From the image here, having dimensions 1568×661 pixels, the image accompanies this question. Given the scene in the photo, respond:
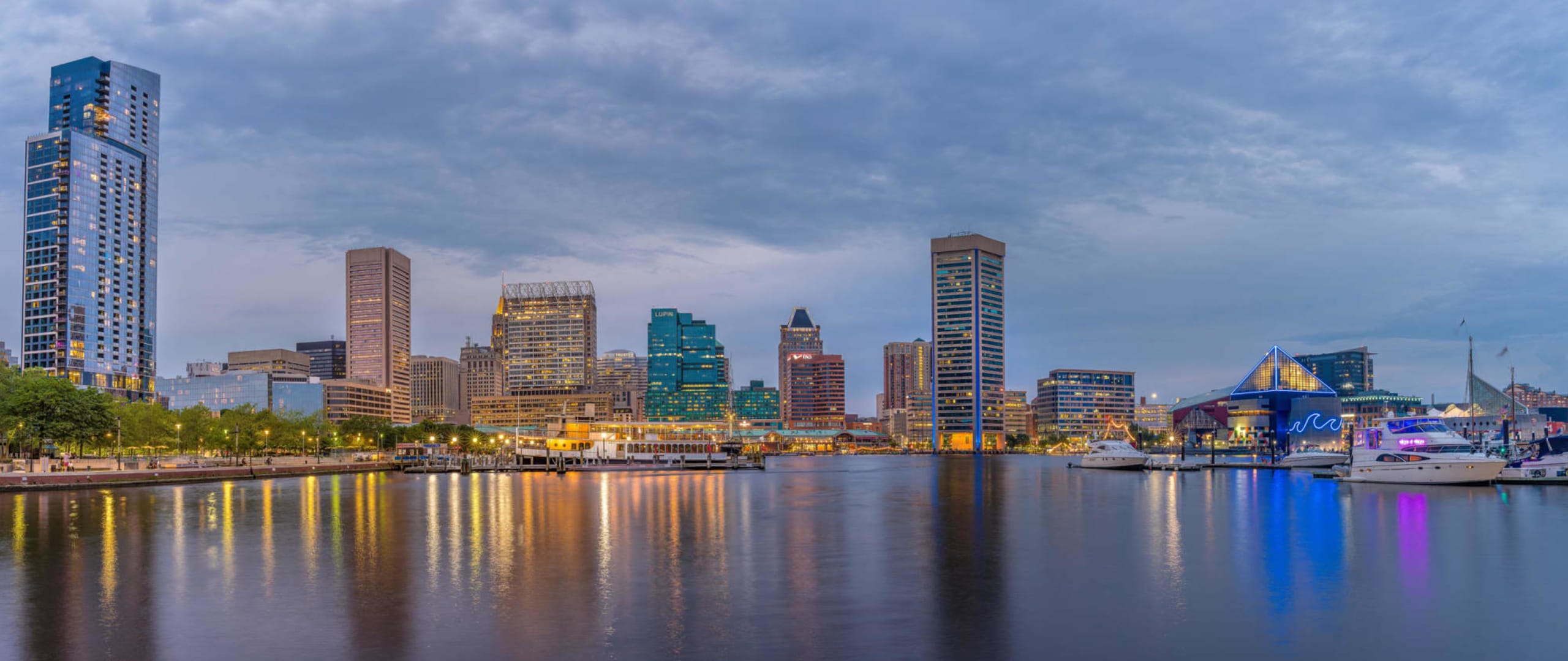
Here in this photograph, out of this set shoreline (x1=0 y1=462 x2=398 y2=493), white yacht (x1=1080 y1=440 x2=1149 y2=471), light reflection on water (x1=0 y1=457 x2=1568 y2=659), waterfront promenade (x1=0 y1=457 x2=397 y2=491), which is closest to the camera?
light reflection on water (x1=0 y1=457 x2=1568 y2=659)

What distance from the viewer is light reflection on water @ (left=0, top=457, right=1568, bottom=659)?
27844 millimetres

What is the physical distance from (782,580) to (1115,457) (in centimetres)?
12467

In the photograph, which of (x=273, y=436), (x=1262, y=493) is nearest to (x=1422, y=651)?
(x=1262, y=493)

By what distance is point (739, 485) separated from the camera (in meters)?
116

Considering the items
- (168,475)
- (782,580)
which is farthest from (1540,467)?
(168,475)

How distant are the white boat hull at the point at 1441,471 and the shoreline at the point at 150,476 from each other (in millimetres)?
126883

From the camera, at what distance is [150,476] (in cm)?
11306

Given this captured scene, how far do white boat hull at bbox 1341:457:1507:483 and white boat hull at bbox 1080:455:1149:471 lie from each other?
48812mm

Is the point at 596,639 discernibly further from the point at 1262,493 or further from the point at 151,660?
the point at 1262,493

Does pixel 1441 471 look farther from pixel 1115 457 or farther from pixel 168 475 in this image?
pixel 168 475

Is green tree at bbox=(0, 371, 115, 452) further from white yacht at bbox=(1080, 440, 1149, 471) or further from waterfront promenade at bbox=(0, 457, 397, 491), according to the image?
white yacht at bbox=(1080, 440, 1149, 471)

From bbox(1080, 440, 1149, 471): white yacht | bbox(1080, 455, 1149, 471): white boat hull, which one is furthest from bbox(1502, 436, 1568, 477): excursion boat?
bbox(1080, 440, 1149, 471): white yacht

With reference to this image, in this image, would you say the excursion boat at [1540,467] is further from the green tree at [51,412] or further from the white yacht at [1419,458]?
the green tree at [51,412]

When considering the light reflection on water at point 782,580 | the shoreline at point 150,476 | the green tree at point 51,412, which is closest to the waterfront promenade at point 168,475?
the shoreline at point 150,476
